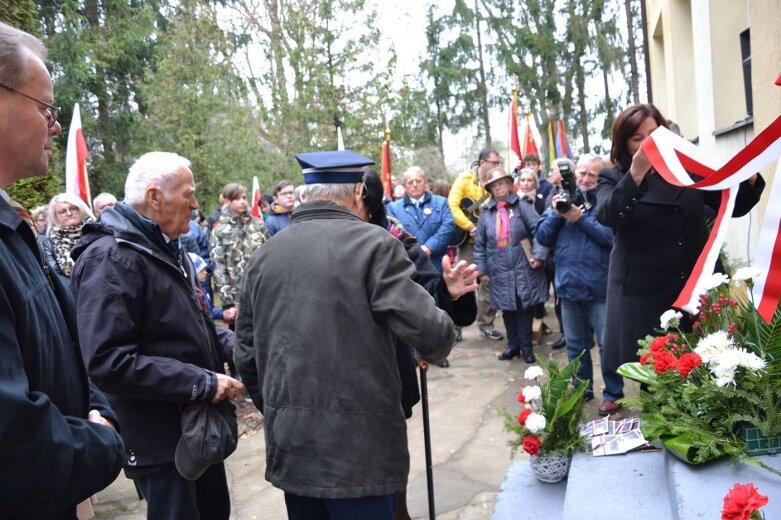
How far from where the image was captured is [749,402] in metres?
2.46

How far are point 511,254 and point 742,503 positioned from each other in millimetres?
5267

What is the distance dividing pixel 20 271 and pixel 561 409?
2.68 m

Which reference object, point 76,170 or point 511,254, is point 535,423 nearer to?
point 511,254

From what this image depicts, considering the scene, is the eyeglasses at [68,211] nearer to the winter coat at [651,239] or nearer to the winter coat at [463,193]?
the winter coat at [651,239]

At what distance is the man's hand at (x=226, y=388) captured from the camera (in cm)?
261

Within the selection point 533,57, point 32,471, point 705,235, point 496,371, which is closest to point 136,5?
point 533,57

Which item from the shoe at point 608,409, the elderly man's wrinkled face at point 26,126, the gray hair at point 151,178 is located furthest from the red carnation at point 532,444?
the elderly man's wrinkled face at point 26,126

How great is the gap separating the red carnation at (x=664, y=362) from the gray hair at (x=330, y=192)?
4.56ft

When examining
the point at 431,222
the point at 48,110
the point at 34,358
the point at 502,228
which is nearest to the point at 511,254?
the point at 502,228

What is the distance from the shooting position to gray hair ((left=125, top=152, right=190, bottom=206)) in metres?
2.73

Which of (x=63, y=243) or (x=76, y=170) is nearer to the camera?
(x=63, y=243)

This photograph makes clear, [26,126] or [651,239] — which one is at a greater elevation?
[26,126]

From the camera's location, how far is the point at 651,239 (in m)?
3.58

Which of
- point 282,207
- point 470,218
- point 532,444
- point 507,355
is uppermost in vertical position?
point 282,207
